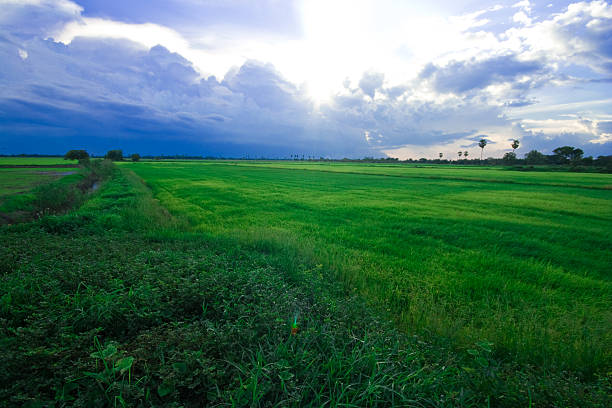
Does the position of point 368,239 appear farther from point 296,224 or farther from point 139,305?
point 139,305

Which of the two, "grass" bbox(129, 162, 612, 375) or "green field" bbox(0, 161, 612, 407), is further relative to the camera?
"grass" bbox(129, 162, 612, 375)

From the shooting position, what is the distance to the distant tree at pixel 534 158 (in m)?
100

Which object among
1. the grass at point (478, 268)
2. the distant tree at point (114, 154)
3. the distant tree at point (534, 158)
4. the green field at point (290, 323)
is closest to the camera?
the green field at point (290, 323)

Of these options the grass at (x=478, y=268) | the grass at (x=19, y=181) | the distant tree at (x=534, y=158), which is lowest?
the grass at (x=478, y=268)

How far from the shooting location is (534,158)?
103 meters

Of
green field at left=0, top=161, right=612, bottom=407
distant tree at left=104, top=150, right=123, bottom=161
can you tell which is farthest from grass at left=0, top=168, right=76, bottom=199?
distant tree at left=104, top=150, right=123, bottom=161

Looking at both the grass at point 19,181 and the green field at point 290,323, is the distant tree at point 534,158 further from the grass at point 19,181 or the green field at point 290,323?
the grass at point 19,181

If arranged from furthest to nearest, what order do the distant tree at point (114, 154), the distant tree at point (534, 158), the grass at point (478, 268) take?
the distant tree at point (114, 154)
the distant tree at point (534, 158)
the grass at point (478, 268)

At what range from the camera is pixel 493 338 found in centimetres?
358

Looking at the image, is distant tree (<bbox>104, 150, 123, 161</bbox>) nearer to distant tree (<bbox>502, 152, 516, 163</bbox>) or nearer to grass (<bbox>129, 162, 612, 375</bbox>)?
grass (<bbox>129, 162, 612, 375</bbox>)

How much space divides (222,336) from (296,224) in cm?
850

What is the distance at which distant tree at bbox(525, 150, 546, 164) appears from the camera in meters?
100

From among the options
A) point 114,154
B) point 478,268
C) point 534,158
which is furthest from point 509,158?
point 114,154

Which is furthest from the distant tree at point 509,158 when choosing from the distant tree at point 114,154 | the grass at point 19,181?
the distant tree at point 114,154
